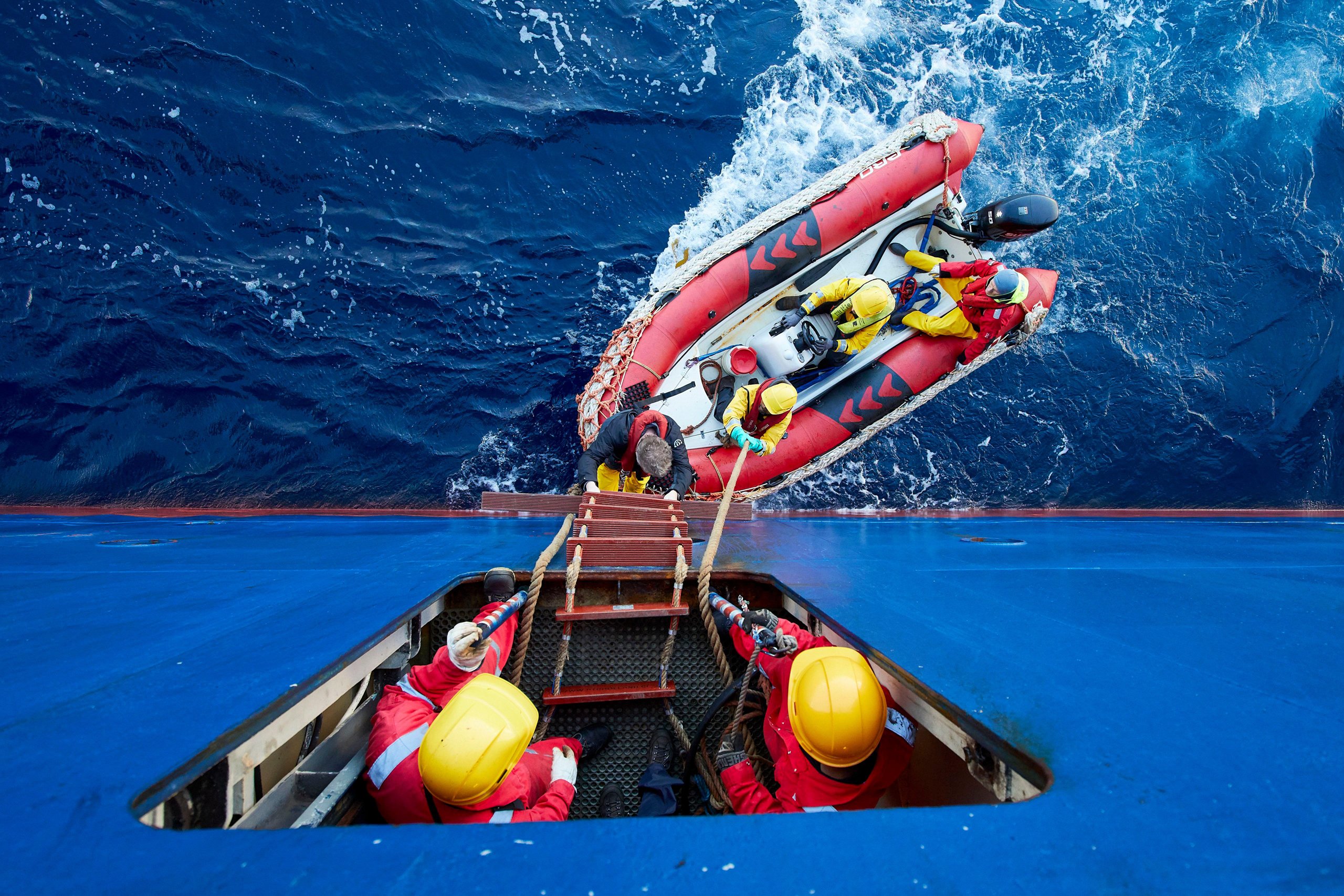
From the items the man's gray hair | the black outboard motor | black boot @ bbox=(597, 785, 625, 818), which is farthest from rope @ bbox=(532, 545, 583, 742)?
the black outboard motor

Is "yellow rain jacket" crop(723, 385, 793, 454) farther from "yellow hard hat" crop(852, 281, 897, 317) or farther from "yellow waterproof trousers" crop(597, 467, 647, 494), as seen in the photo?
"yellow hard hat" crop(852, 281, 897, 317)

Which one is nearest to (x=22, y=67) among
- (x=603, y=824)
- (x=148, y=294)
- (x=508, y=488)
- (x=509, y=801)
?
(x=148, y=294)

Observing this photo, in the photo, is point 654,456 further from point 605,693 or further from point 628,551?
point 605,693

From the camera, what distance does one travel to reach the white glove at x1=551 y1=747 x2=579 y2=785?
1.99m

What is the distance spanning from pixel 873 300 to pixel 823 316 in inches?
16.5

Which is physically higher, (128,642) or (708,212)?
(708,212)

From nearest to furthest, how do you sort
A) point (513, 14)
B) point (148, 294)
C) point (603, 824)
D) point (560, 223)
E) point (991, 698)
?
point (603, 824) → point (991, 698) → point (148, 294) → point (560, 223) → point (513, 14)

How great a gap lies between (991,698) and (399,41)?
23.1 ft

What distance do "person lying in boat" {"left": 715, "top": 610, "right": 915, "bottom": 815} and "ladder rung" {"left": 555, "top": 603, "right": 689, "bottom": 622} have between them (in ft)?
1.39

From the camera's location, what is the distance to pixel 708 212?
5.46m

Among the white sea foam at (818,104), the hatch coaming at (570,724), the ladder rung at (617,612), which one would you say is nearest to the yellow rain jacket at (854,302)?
the white sea foam at (818,104)

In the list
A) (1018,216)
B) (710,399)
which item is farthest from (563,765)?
(1018,216)

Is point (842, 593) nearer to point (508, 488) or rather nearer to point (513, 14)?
point (508, 488)

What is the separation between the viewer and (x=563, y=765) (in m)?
2.03
